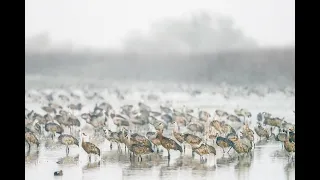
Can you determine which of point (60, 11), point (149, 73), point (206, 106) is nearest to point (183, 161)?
point (206, 106)

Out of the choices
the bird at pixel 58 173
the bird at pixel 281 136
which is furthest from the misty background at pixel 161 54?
the bird at pixel 58 173

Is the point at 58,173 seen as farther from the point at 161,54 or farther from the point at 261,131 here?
the point at 261,131

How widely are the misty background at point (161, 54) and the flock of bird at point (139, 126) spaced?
115mm

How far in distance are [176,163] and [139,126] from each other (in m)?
0.21

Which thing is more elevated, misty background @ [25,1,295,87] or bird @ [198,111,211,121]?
misty background @ [25,1,295,87]

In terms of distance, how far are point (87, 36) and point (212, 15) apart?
20.3 inches

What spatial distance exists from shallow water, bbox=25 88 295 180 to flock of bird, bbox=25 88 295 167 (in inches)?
0.9

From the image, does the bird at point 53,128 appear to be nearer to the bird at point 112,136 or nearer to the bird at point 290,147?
the bird at point 112,136

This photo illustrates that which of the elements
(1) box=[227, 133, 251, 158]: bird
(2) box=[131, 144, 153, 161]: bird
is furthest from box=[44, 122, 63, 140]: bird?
(1) box=[227, 133, 251, 158]: bird

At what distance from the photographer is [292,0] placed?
230cm

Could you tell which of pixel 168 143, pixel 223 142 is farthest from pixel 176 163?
pixel 223 142

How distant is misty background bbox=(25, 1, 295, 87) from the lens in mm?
2293

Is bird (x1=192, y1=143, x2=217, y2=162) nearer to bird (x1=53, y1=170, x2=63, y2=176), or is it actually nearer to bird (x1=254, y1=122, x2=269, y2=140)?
bird (x1=254, y1=122, x2=269, y2=140)

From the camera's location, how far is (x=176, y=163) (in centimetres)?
231
